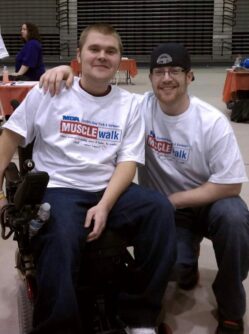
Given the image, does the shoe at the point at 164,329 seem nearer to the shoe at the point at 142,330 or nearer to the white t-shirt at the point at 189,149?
the shoe at the point at 142,330

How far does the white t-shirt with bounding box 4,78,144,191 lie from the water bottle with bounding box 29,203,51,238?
29 cm

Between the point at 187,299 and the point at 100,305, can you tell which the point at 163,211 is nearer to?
the point at 100,305

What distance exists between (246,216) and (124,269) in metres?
0.48

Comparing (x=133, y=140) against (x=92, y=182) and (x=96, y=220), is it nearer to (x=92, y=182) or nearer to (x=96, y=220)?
(x=92, y=182)

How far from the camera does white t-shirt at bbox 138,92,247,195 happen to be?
1763 millimetres

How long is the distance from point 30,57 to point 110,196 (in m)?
4.83

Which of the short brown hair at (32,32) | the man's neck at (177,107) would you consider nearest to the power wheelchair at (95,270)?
the man's neck at (177,107)

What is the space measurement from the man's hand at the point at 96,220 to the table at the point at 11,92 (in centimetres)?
310

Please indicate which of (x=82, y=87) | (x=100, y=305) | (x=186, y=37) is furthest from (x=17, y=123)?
(x=186, y=37)

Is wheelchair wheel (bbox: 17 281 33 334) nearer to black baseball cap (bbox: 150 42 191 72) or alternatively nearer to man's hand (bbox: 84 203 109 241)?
man's hand (bbox: 84 203 109 241)

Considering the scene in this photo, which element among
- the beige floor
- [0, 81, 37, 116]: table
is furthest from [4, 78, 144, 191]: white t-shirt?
[0, 81, 37, 116]: table

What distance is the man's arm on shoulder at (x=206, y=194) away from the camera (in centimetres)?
176

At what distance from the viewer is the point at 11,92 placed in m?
4.55

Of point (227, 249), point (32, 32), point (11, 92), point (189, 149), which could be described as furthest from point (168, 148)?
point (32, 32)
